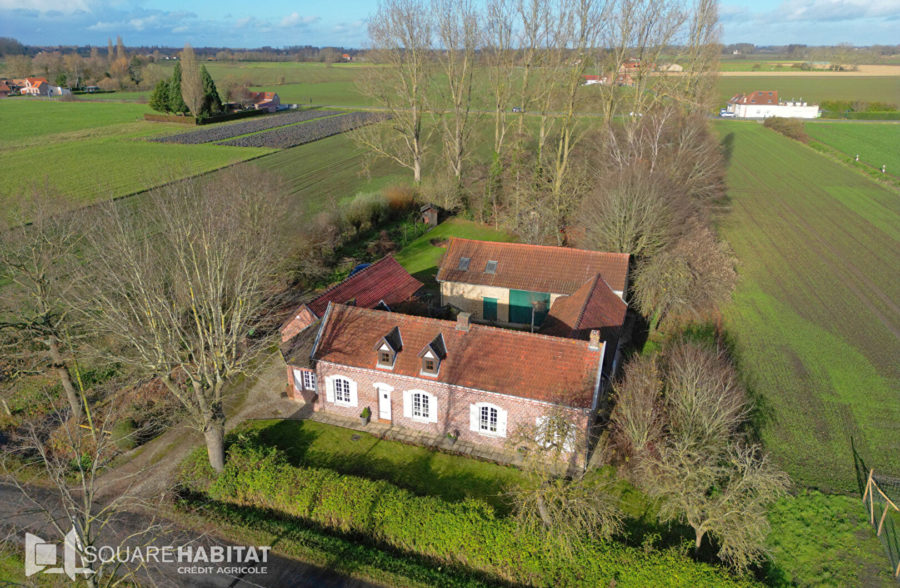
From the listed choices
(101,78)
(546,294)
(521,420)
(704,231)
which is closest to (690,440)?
(521,420)

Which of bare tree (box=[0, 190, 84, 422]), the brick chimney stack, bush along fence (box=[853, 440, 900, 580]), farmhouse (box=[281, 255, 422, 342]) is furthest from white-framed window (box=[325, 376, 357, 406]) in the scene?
bush along fence (box=[853, 440, 900, 580])

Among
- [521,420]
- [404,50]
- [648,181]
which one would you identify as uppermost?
[404,50]

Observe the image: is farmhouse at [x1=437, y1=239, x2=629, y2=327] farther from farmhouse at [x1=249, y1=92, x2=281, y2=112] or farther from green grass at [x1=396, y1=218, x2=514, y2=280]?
→ farmhouse at [x1=249, y1=92, x2=281, y2=112]

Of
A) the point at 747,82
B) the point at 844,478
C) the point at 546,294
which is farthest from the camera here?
the point at 747,82

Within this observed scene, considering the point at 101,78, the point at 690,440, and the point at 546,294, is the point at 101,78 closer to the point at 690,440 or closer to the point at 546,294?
the point at 546,294

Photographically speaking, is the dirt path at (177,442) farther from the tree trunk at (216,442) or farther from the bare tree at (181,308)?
the bare tree at (181,308)

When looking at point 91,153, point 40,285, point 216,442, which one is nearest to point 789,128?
point 216,442

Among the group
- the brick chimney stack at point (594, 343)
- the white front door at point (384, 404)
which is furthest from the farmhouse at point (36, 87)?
the brick chimney stack at point (594, 343)
